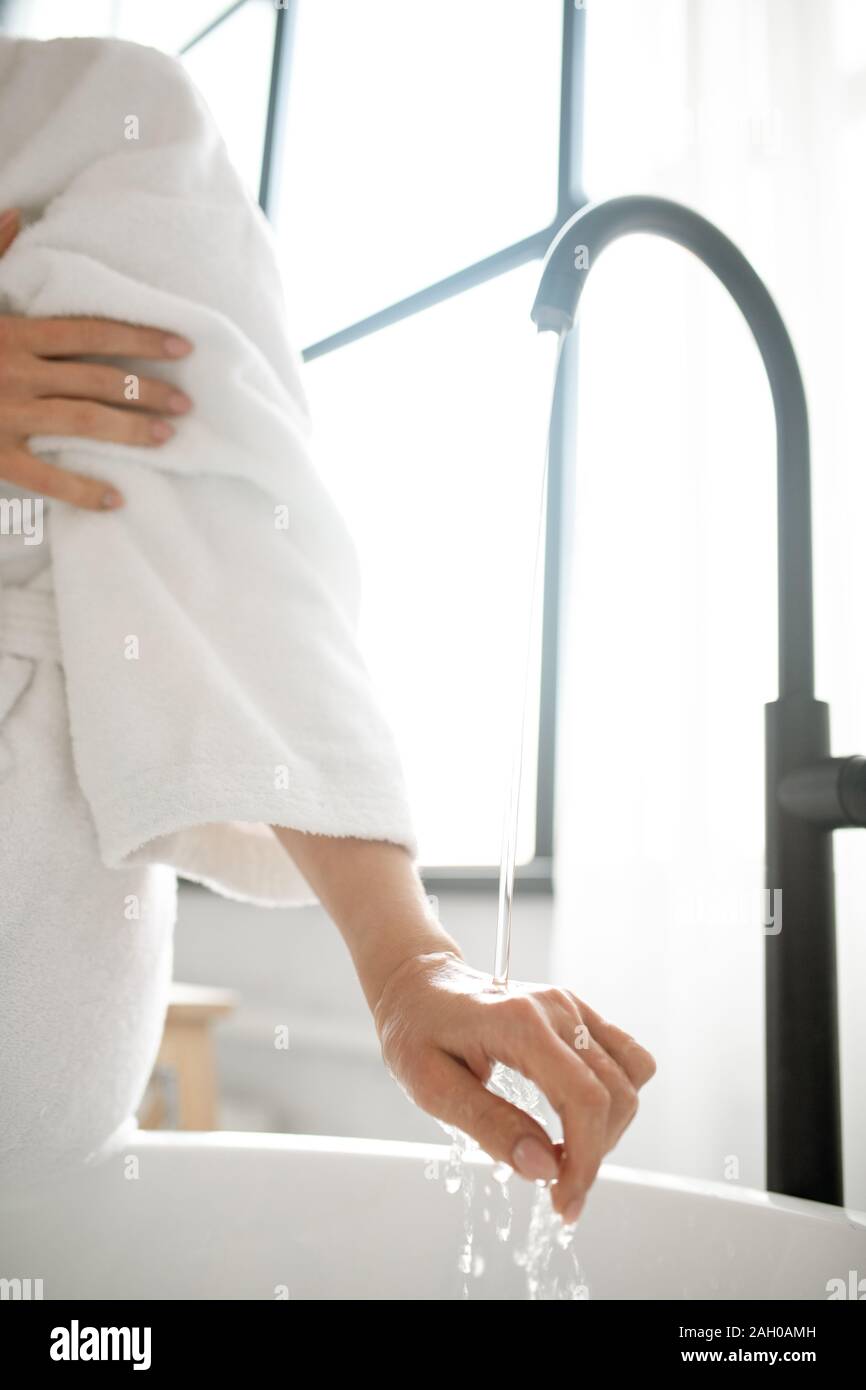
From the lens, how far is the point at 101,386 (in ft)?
1.91

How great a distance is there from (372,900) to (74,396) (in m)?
0.35

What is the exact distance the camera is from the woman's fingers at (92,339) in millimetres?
584

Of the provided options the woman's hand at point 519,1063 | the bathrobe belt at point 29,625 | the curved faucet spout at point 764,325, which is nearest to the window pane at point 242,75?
the curved faucet spout at point 764,325

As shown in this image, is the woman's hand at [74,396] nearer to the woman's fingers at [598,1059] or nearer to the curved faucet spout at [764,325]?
the curved faucet spout at [764,325]

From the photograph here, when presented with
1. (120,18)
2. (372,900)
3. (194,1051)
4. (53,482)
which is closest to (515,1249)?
(372,900)

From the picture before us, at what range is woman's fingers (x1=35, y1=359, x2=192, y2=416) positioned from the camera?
0.58 m

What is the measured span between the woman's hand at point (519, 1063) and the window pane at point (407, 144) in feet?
4.87

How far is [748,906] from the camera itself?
92 centimetres

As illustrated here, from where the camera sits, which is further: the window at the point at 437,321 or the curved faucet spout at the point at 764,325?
the window at the point at 437,321

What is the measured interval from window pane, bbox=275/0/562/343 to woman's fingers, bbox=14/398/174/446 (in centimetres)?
122

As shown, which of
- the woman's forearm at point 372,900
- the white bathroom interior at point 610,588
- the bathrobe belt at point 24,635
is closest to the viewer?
the woman's forearm at point 372,900

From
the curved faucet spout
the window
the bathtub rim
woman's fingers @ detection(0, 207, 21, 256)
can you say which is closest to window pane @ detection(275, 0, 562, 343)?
the window

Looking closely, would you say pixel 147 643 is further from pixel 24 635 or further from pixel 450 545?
pixel 450 545
